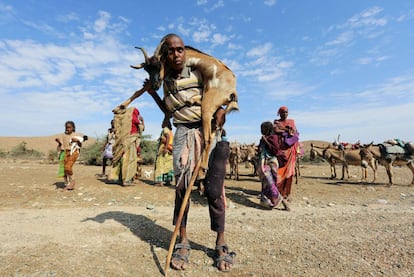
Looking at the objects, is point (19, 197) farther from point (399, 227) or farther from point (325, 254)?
point (399, 227)

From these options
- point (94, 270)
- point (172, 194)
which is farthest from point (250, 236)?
point (172, 194)

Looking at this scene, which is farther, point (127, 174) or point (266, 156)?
point (127, 174)

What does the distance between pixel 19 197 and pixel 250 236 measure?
231 inches

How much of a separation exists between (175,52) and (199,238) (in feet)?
7.42

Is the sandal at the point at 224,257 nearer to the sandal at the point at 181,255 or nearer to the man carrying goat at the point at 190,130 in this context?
the man carrying goat at the point at 190,130

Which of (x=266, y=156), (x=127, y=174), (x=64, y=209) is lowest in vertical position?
(x=64, y=209)

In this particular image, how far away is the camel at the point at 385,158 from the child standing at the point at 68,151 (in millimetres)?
10343

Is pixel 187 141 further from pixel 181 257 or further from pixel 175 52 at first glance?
pixel 181 257

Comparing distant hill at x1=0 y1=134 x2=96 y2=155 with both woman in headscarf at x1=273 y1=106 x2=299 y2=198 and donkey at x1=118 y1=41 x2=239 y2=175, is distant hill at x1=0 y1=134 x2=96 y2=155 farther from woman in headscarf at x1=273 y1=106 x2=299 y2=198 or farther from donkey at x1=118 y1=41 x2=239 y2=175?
donkey at x1=118 y1=41 x2=239 y2=175

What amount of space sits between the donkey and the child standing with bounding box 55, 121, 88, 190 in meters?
5.58

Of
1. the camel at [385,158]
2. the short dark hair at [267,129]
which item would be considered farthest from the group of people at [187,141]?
the camel at [385,158]

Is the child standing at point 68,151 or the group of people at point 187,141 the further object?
the child standing at point 68,151

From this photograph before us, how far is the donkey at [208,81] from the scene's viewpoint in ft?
8.66

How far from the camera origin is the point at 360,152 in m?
11.0
